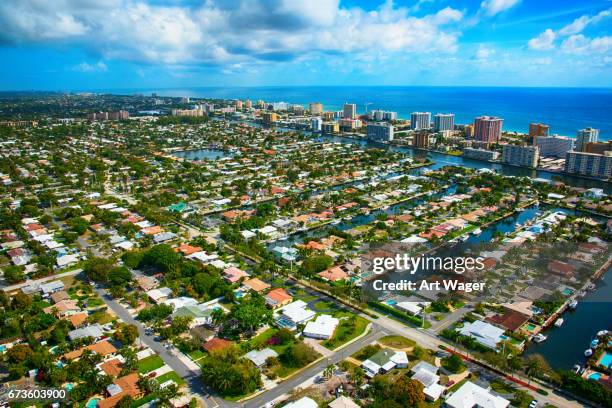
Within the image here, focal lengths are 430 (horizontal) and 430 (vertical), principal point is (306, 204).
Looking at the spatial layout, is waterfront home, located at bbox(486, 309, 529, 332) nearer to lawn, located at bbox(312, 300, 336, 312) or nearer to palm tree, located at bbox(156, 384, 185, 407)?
lawn, located at bbox(312, 300, 336, 312)

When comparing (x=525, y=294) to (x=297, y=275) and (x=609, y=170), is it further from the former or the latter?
(x=609, y=170)

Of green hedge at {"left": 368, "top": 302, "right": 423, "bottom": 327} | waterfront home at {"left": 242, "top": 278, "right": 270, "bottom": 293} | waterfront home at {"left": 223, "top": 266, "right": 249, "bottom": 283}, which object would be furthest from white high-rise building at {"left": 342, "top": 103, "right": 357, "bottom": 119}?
green hedge at {"left": 368, "top": 302, "right": 423, "bottom": 327}

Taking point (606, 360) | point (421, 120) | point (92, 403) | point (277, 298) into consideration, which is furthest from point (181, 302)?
point (421, 120)

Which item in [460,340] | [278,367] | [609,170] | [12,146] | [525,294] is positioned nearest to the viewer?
[278,367]

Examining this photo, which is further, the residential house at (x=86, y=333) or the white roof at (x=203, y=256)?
the white roof at (x=203, y=256)

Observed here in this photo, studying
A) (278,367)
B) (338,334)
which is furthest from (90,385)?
(338,334)

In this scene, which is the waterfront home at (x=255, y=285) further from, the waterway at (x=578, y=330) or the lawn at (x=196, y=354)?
the waterway at (x=578, y=330)

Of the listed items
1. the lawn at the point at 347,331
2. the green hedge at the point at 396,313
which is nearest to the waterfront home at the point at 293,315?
the lawn at the point at 347,331
